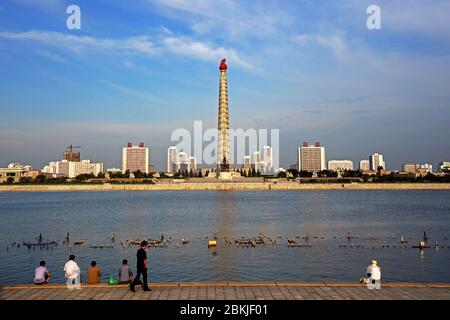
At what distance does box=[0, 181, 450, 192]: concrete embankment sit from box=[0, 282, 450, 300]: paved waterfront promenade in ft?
345

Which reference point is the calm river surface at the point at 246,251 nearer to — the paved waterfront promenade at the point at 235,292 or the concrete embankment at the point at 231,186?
the paved waterfront promenade at the point at 235,292

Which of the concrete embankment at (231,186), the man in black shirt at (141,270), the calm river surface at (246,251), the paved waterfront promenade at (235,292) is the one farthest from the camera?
the concrete embankment at (231,186)

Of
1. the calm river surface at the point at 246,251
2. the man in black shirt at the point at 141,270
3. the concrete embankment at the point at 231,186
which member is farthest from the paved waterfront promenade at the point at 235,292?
the concrete embankment at the point at 231,186

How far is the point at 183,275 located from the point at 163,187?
350 feet

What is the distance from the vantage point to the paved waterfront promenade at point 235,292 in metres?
10.1

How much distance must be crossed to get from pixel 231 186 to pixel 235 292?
348ft

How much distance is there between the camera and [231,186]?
11650 cm

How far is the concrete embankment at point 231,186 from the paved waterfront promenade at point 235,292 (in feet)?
345

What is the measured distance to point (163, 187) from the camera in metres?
124

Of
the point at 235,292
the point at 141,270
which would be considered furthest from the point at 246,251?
the point at 235,292

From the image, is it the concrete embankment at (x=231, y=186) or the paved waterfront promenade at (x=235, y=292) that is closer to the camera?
the paved waterfront promenade at (x=235, y=292)

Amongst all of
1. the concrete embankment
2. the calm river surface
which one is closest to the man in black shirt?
the calm river surface
